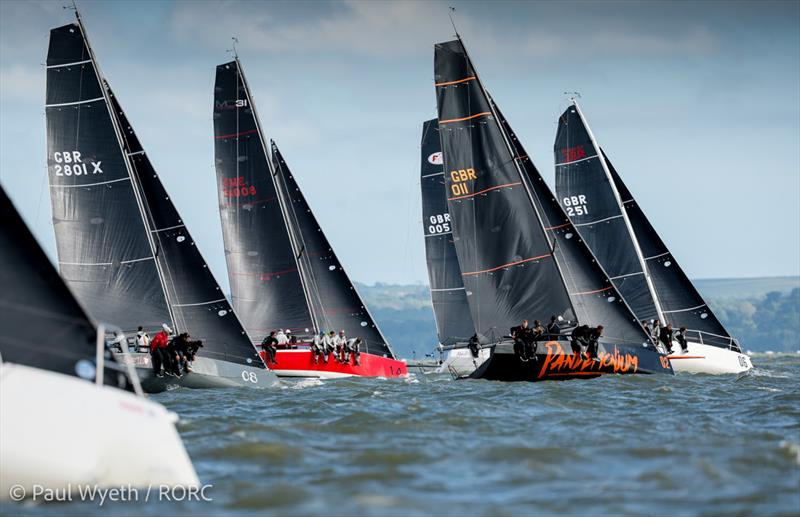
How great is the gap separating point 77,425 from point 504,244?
66.2 feet

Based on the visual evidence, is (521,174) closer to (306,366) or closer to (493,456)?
(306,366)

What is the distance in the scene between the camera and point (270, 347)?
1340 inches

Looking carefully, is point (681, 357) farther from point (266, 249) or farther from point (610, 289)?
point (266, 249)

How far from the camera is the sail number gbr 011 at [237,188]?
37.8m

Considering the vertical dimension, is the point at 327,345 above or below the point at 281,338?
below

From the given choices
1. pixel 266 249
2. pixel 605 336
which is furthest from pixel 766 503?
pixel 266 249

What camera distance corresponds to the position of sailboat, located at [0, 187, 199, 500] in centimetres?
1008

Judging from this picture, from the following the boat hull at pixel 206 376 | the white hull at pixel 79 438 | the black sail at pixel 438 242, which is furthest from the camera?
the black sail at pixel 438 242

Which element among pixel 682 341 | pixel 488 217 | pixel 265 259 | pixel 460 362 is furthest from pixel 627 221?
pixel 265 259

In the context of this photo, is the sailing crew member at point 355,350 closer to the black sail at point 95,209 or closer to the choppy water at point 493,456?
the black sail at point 95,209

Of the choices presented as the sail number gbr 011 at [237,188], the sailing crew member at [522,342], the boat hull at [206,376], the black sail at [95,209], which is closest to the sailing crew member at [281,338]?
the sail number gbr 011 at [237,188]

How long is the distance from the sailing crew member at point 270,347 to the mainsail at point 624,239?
11863 millimetres

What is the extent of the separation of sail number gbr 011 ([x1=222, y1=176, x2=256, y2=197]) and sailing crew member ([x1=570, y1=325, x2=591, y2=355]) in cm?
1469

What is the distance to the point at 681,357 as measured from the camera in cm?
3506
